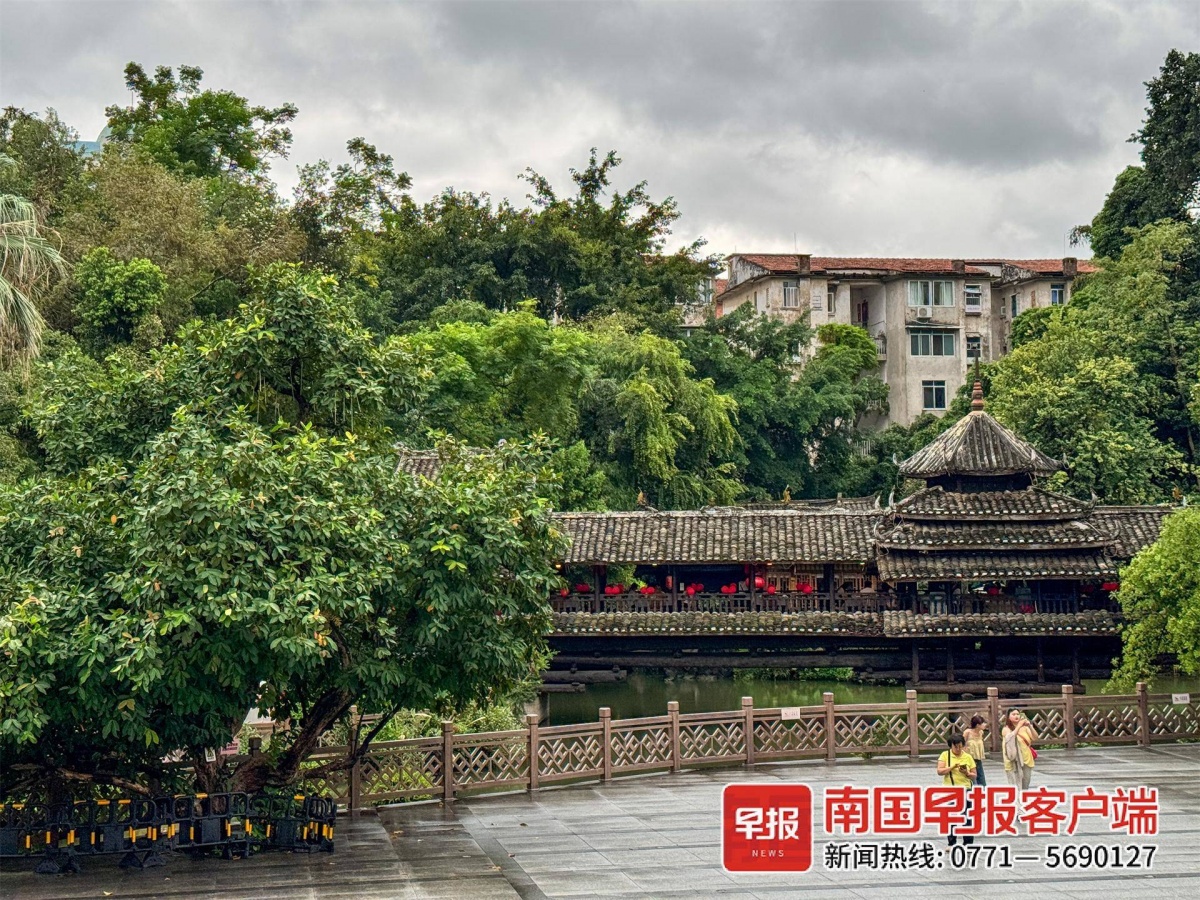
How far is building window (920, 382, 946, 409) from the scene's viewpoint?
59531mm

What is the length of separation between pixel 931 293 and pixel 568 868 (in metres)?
48.7

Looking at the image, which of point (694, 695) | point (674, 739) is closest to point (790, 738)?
point (674, 739)

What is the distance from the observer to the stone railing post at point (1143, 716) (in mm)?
23547

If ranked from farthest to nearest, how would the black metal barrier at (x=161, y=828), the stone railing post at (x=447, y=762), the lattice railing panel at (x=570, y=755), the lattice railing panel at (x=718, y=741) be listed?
the lattice railing panel at (x=718, y=741), the lattice railing panel at (x=570, y=755), the stone railing post at (x=447, y=762), the black metal barrier at (x=161, y=828)

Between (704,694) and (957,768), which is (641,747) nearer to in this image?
(957,768)

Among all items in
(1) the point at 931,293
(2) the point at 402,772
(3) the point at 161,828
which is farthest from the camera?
(1) the point at 931,293

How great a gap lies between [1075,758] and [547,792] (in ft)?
27.9

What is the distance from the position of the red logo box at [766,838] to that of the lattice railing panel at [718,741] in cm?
542

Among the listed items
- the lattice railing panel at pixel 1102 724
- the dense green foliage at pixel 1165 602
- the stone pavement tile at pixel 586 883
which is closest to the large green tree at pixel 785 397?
the dense green foliage at pixel 1165 602

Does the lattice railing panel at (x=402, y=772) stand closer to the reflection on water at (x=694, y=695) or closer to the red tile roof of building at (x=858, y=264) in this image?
the reflection on water at (x=694, y=695)

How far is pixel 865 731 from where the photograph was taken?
905 inches

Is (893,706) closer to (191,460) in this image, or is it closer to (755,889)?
(755,889)

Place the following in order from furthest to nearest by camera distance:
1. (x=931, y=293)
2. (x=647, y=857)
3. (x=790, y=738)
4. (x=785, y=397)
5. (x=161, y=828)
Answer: (x=931, y=293), (x=785, y=397), (x=790, y=738), (x=647, y=857), (x=161, y=828)

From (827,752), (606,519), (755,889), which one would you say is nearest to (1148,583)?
(827,752)
